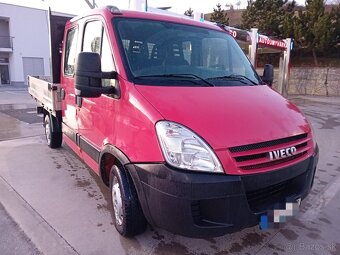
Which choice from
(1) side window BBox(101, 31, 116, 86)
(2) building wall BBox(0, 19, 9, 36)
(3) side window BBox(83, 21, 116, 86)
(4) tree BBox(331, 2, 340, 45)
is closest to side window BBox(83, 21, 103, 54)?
(3) side window BBox(83, 21, 116, 86)

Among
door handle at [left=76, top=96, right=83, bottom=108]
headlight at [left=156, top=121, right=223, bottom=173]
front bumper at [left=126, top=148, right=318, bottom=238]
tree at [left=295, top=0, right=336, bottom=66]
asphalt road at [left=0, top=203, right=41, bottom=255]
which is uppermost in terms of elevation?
tree at [left=295, top=0, right=336, bottom=66]

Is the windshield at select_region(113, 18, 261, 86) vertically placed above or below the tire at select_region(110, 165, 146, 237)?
above

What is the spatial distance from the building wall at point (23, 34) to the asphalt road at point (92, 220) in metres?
26.1

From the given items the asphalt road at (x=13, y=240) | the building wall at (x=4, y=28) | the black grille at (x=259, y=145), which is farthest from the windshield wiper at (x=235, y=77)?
the building wall at (x=4, y=28)

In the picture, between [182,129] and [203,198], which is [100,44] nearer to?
[182,129]

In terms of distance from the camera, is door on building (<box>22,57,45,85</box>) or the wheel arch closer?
the wheel arch

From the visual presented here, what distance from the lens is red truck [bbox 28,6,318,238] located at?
2.26m

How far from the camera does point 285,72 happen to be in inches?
685

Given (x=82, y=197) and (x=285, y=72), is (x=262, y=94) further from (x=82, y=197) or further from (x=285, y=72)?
(x=285, y=72)

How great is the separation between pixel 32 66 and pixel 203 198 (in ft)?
102

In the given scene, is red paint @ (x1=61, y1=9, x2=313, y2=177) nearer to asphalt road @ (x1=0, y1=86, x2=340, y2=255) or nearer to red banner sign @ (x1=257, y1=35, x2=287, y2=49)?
asphalt road @ (x1=0, y1=86, x2=340, y2=255)

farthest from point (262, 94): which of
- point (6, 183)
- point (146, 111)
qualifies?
point (6, 183)

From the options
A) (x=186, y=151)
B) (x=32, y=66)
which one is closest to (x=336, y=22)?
(x=186, y=151)

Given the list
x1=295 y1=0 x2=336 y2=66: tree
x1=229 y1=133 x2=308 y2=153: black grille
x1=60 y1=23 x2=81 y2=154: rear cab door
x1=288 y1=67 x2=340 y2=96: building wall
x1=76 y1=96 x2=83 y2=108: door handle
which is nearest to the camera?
x1=229 y1=133 x2=308 y2=153: black grille
